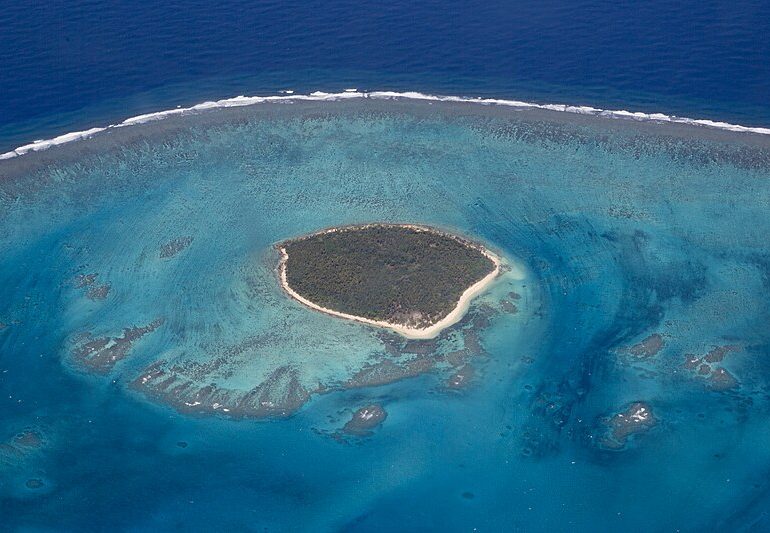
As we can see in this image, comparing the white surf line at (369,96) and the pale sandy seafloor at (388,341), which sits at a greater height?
the white surf line at (369,96)

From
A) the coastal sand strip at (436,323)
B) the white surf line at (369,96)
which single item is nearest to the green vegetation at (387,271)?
the coastal sand strip at (436,323)

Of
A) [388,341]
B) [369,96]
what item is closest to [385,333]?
[388,341]

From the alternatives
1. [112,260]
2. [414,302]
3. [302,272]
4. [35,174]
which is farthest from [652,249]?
[35,174]

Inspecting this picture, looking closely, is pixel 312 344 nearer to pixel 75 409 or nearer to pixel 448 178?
pixel 75 409

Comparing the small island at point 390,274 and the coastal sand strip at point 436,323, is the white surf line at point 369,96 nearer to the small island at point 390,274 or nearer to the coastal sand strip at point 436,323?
the small island at point 390,274

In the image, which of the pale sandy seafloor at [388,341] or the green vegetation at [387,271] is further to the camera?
the green vegetation at [387,271]

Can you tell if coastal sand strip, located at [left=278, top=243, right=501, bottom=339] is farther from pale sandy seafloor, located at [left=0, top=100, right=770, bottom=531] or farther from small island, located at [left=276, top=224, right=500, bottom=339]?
pale sandy seafloor, located at [left=0, top=100, right=770, bottom=531]
